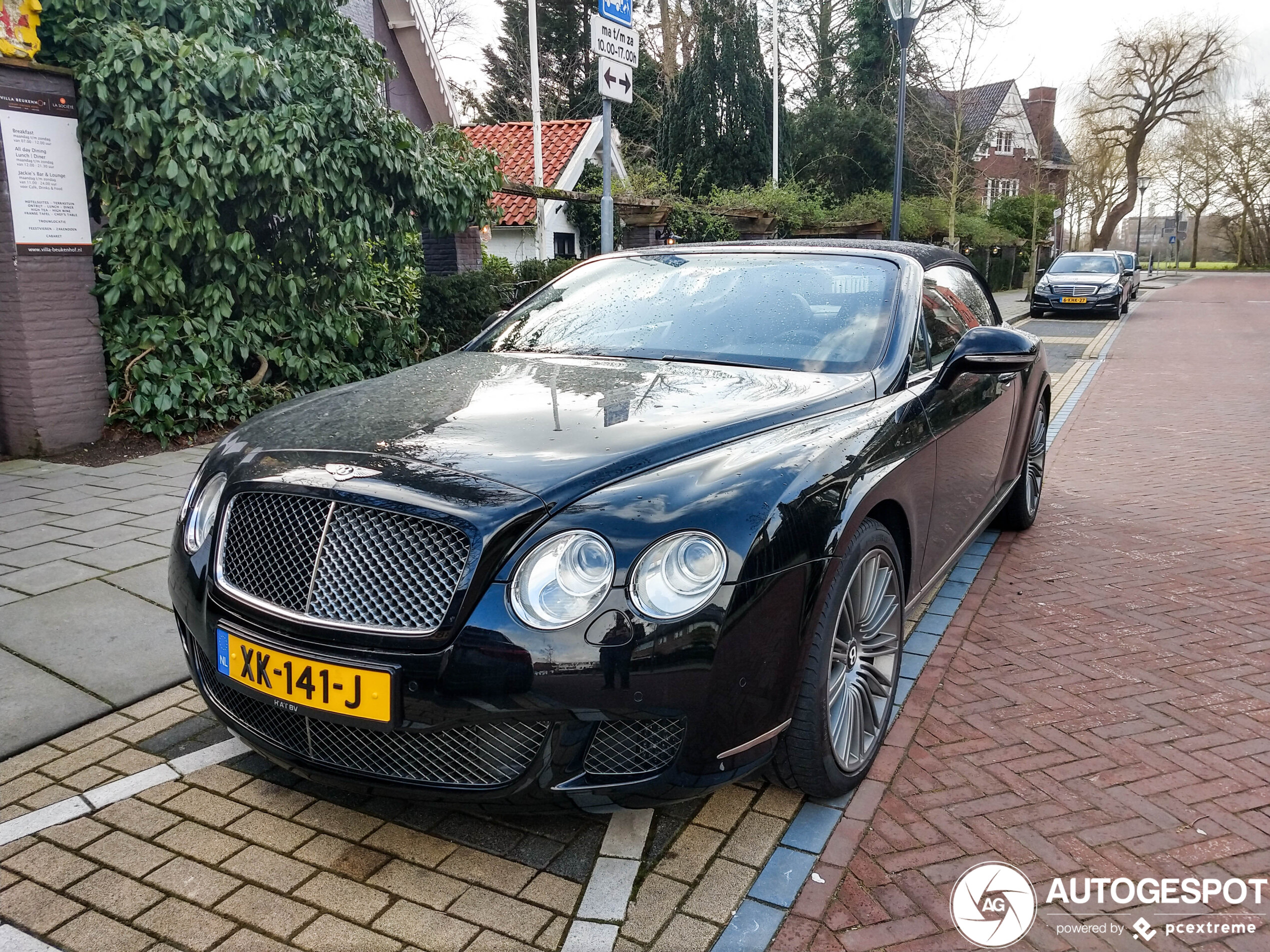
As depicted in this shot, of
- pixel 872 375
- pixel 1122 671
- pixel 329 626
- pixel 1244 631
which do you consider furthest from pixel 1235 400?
pixel 329 626

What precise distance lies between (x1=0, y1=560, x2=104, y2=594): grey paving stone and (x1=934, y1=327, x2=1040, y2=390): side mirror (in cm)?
379

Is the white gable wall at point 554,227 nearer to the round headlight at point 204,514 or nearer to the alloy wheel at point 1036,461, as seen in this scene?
the alloy wheel at point 1036,461

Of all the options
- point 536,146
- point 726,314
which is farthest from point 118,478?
point 536,146

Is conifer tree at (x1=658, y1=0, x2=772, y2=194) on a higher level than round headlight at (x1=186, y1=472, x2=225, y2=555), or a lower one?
higher

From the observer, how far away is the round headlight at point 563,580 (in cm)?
212

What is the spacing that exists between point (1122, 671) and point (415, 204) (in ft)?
22.5

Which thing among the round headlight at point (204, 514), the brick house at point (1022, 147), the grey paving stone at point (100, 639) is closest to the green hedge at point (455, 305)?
the grey paving stone at point (100, 639)

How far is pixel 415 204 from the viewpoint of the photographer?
852 centimetres

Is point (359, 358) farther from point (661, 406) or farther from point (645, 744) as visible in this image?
point (645, 744)

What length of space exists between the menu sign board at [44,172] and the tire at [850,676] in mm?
6401

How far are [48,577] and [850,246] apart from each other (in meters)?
3.82

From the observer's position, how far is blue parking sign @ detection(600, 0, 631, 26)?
6.89 meters

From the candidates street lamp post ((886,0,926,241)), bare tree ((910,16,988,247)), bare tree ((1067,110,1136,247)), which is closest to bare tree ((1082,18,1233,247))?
bare tree ((1067,110,1136,247))

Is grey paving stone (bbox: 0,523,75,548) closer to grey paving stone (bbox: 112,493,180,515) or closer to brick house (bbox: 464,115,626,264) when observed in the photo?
grey paving stone (bbox: 112,493,180,515)
